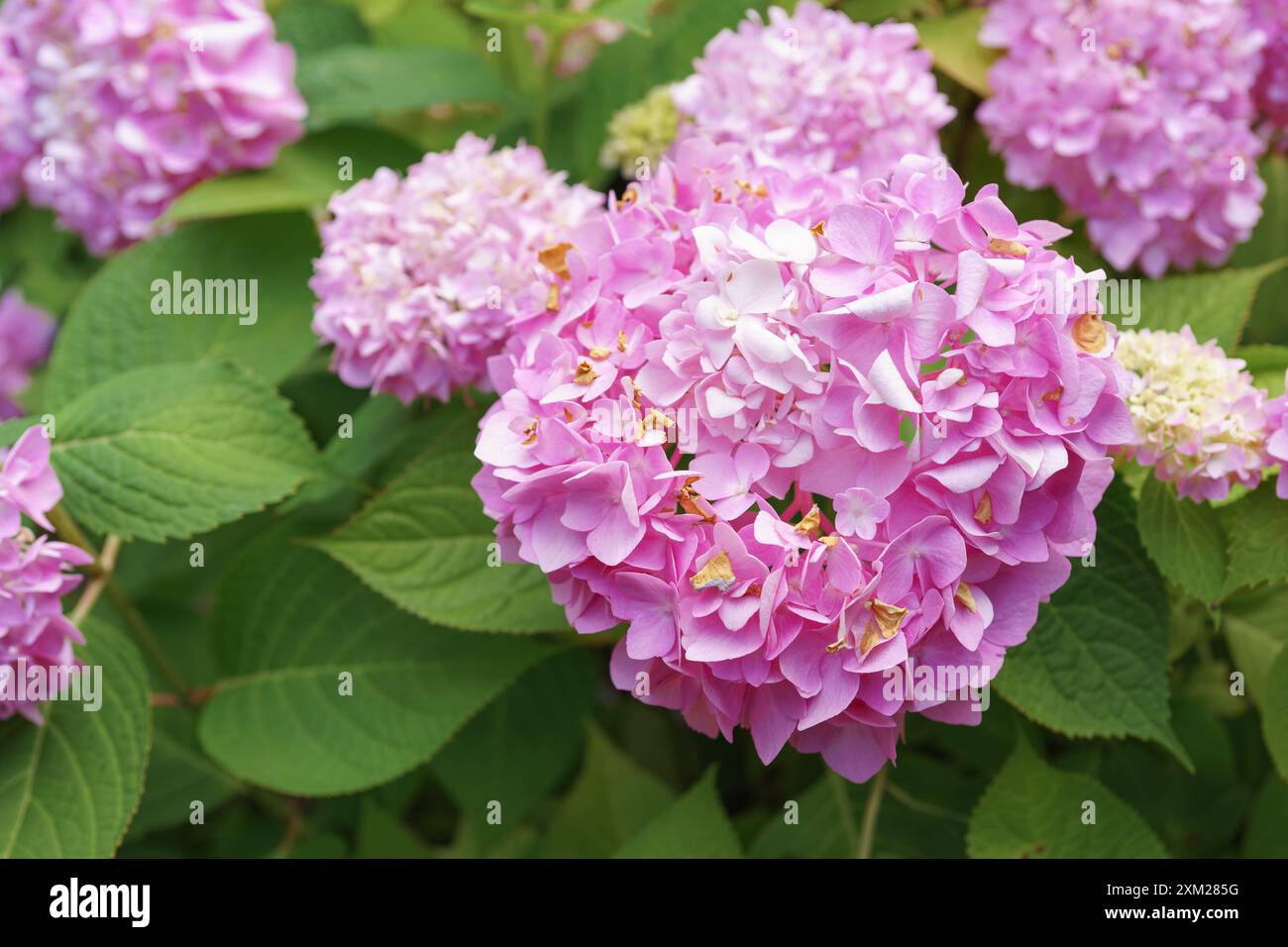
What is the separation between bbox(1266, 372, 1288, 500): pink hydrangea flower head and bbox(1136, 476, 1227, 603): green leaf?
48 millimetres

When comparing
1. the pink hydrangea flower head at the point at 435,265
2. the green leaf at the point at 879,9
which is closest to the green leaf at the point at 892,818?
the pink hydrangea flower head at the point at 435,265

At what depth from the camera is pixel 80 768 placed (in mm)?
857

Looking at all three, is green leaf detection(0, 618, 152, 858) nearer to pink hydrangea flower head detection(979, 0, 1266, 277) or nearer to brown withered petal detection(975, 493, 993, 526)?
brown withered petal detection(975, 493, 993, 526)

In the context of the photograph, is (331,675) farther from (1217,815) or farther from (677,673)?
(1217,815)

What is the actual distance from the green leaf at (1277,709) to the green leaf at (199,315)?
31.6 inches

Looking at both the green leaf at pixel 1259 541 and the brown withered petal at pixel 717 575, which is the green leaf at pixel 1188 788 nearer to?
the green leaf at pixel 1259 541

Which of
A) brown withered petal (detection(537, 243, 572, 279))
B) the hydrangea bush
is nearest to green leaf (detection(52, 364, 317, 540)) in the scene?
the hydrangea bush

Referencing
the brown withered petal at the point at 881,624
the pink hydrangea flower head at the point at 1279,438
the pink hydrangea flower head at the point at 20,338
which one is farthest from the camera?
the pink hydrangea flower head at the point at 20,338

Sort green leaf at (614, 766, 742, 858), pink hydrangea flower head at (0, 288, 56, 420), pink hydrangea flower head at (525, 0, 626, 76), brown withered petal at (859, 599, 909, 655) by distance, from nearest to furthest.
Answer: brown withered petal at (859, 599, 909, 655), green leaf at (614, 766, 742, 858), pink hydrangea flower head at (525, 0, 626, 76), pink hydrangea flower head at (0, 288, 56, 420)

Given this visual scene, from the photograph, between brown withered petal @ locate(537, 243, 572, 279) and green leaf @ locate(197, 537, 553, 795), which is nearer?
brown withered petal @ locate(537, 243, 572, 279)

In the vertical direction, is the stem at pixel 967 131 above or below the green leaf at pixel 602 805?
above

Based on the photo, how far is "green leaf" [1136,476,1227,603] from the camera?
29.0 inches

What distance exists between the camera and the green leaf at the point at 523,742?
1.08 meters
